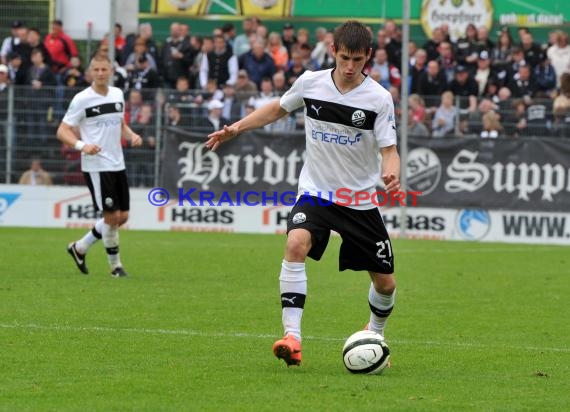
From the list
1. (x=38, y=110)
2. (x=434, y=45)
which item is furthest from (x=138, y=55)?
(x=434, y=45)

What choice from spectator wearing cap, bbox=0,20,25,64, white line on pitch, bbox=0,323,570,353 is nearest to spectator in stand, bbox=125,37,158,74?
spectator wearing cap, bbox=0,20,25,64

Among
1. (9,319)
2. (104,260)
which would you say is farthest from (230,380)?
(104,260)

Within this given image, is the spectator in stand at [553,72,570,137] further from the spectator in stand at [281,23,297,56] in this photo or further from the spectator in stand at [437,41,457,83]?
the spectator in stand at [281,23,297,56]

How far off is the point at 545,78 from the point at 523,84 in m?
0.44

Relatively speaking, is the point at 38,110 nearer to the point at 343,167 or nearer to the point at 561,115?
the point at 561,115

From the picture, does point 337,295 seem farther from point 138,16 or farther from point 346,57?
point 138,16

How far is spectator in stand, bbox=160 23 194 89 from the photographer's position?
83.3 feet

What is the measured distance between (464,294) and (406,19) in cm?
942

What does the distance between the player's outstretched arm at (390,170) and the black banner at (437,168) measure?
48.1 feet

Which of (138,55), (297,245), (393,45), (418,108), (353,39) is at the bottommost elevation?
(297,245)

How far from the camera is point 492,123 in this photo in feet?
76.2

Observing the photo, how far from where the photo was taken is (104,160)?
1527 cm

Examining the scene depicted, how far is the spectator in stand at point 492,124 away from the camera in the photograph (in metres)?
23.2

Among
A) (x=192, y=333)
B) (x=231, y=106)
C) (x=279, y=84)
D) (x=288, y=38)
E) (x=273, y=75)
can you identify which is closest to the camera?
(x=192, y=333)
